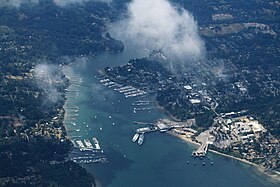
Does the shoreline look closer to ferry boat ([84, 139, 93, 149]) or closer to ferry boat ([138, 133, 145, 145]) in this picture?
ferry boat ([138, 133, 145, 145])

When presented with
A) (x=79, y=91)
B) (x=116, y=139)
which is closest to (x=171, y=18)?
(x=79, y=91)

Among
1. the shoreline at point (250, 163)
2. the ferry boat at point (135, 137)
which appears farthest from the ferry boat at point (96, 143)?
the shoreline at point (250, 163)

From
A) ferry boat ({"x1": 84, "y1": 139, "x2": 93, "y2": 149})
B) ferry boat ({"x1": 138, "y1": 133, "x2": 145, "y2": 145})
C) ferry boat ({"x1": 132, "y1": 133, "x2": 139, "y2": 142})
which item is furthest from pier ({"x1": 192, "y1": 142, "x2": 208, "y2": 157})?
ferry boat ({"x1": 84, "y1": 139, "x2": 93, "y2": 149})

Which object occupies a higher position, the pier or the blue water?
the pier

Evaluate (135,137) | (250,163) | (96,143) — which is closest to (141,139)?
(135,137)

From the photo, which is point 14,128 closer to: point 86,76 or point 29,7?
point 86,76

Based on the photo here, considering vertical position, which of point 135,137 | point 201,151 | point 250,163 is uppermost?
point 201,151

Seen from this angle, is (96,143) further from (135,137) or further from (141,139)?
(141,139)

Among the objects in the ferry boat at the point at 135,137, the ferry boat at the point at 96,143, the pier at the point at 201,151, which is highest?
the pier at the point at 201,151

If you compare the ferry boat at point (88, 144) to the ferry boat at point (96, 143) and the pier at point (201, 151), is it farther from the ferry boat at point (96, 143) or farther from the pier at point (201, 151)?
the pier at point (201, 151)
